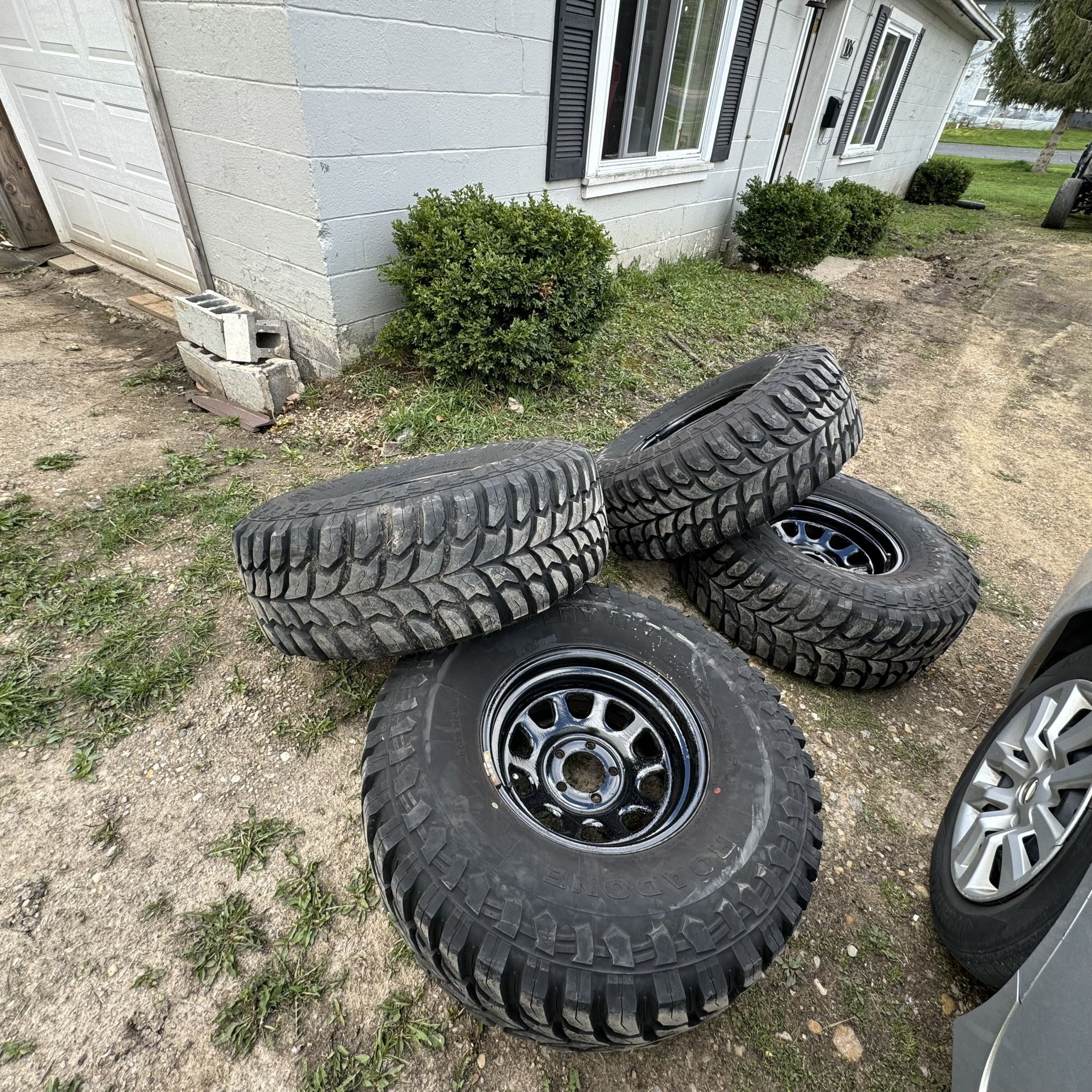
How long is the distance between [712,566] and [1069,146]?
40857 millimetres

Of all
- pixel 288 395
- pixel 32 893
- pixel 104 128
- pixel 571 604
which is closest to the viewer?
pixel 32 893

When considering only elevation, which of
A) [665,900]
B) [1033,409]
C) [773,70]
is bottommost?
[1033,409]

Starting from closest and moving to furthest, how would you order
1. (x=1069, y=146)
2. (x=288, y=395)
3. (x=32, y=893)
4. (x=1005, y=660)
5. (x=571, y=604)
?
1. (x=32, y=893)
2. (x=571, y=604)
3. (x=1005, y=660)
4. (x=288, y=395)
5. (x=1069, y=146)

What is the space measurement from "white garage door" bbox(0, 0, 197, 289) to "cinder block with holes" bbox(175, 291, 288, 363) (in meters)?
1.23

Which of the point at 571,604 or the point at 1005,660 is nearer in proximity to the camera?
the point at 571,604

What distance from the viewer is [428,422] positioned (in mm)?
3744

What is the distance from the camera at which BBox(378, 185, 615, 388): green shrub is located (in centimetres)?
375

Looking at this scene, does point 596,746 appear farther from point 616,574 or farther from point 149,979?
point 149,979

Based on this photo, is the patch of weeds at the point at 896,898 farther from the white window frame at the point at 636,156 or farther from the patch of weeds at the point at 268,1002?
the white window frame at the point at 636,156

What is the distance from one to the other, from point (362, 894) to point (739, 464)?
1.92 metres

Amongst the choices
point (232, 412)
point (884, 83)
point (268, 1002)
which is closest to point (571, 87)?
point (232, 412)

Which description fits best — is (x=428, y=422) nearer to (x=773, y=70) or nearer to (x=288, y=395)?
(x=288, y=395)

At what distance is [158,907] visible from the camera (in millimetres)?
1677

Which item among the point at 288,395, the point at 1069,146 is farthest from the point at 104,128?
the point at 1069,146
